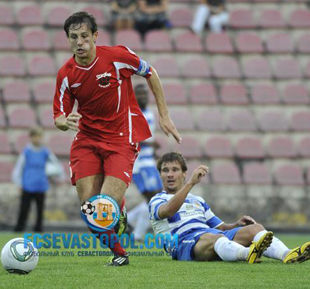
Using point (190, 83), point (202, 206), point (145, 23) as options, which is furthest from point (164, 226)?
point (145, 23)

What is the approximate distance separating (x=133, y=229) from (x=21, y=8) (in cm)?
815

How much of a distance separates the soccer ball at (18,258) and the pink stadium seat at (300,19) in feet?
45.8

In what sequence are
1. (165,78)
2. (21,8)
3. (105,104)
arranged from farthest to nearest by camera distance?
(21,8) < (165,78) < (105,104)

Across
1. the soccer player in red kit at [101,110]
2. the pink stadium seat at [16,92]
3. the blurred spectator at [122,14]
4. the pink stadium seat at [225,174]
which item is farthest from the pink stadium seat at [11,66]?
the soccer player in red kit at [101,110]

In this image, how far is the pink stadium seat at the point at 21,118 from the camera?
51.0ft

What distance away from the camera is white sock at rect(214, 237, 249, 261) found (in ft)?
21.9

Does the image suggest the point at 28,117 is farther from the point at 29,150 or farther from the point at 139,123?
the point at 139,123

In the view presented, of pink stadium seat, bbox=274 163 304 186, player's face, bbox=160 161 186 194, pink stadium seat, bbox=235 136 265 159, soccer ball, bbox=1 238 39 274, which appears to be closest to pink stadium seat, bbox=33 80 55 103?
pink stadium seat, bbox=235 136 265 159

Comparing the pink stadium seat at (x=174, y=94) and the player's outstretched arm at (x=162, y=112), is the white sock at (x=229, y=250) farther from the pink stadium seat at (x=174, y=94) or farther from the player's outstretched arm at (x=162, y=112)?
the pink stadium seat at (x=174, y=94)

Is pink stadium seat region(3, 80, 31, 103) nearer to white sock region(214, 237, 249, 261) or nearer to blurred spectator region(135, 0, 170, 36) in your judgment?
blurred spectator region(135, 0, 170, 36)

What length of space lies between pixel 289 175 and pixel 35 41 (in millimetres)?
6532

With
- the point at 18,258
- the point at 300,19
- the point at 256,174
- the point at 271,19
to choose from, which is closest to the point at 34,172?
the point at 256,174

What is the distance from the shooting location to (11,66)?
656 inches

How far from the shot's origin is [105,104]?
6.87m
